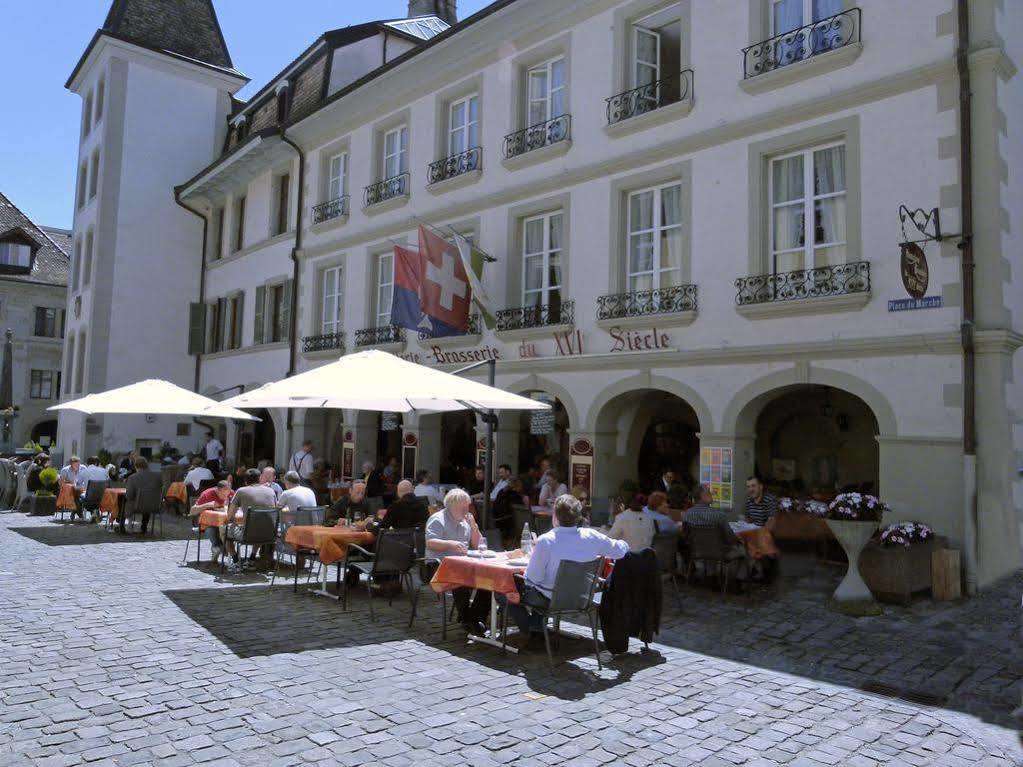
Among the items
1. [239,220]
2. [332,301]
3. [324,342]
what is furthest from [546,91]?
[239,220]

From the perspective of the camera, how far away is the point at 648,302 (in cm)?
1262

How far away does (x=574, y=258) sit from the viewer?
1379 cm

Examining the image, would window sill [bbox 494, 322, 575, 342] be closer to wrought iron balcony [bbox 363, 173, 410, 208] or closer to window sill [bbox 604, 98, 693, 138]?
window sill [bbox 604, 98, 693, 138]

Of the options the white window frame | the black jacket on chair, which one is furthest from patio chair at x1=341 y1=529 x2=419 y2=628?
the white window frame

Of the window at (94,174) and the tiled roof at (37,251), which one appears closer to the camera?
the window at (94,174)

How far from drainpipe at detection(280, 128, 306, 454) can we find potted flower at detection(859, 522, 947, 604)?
49.2 feet

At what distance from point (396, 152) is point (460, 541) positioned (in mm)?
12589

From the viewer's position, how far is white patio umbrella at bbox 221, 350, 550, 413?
29.1 ft

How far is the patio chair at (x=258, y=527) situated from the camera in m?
10.1

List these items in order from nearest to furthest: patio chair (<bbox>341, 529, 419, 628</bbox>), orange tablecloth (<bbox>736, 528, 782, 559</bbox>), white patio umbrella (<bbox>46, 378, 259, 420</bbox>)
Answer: patio chair (<bbox>341, 529, 419, 628</bbox>)
orange tablecloth (<bbox>736, 528, 782, 559</bbox>)
white patio umbrella (<bbox>46, 378, 259, 420</bbox>)

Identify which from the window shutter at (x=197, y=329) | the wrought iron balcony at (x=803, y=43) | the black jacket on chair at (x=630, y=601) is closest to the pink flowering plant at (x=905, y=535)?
the black jacket on chair at (x=630, y=601)

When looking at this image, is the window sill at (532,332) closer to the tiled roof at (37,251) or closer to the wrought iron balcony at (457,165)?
the wrought iron balcony at (457,165)

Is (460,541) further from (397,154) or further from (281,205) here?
(281,205)

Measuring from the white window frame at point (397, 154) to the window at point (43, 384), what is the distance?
1286 inches
